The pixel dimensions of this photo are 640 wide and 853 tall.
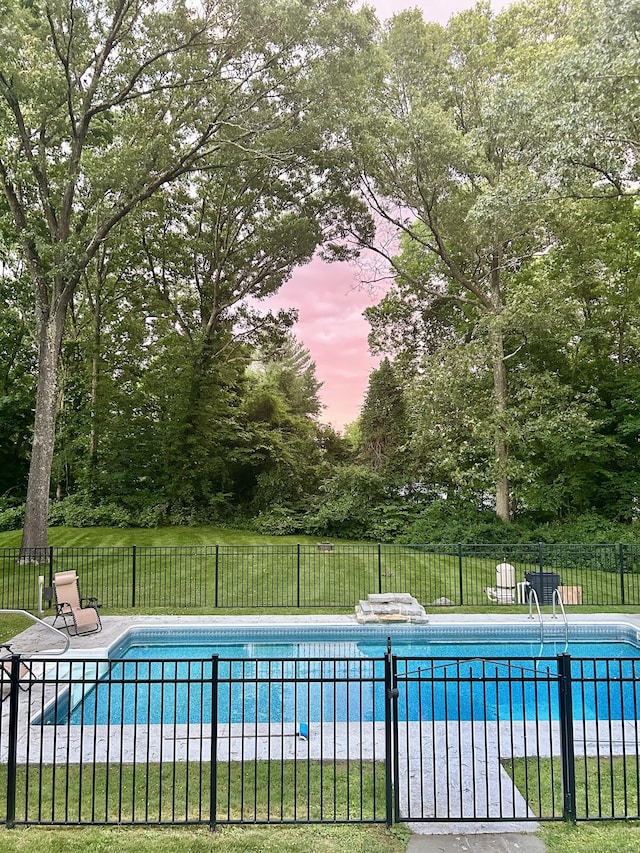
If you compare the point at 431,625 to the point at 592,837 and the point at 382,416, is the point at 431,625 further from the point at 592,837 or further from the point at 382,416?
the point at 382,416

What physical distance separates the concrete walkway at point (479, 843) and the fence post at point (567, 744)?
18.7 inches

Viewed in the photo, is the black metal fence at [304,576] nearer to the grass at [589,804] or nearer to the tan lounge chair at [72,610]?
the tan lounge chair at [72,610]

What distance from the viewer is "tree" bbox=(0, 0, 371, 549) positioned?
1500cm

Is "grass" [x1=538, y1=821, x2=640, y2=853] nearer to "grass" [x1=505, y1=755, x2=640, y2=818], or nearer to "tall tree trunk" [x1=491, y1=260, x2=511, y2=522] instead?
"grass" [x1=505, y1=755, x2=640, y2=818]

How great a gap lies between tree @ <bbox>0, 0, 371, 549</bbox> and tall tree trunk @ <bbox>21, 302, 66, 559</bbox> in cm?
3

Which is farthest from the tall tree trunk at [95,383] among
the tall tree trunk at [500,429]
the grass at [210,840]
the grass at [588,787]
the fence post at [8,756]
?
the grass at [588,787]

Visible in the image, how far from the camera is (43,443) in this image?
1588 centimetres

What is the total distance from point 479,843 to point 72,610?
8.82 meters

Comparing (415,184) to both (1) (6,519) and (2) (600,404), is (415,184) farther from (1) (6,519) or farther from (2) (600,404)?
(1) (6,519)

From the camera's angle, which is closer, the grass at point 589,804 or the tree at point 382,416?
the grass at point 589,804

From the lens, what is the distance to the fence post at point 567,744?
4594mm

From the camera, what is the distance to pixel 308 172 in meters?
23.7

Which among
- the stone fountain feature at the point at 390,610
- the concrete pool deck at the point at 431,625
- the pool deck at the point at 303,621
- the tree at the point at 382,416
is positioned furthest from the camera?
the tree at the point at 382,416

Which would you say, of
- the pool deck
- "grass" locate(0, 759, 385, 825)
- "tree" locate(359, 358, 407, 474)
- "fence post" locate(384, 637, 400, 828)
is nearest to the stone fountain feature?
the pool deck
